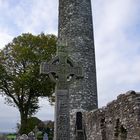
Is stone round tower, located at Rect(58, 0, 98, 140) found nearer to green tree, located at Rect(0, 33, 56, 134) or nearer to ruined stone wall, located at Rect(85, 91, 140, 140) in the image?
ruined stone wall, located at Rect(85, 91, 140, 140)

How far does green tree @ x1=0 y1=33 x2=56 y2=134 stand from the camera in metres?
35.2

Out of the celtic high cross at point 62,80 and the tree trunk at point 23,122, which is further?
the tree trunk at point 23,122

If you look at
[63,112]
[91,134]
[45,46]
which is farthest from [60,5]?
[63,112]

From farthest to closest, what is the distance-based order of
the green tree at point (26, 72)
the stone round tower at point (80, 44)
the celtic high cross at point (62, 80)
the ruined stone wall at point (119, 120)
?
the green tree at point (26, 72) → the stone round tower at point (80, 44) → the ruined stone wall at point (119, 120) → the celtic high cross at point (62, 80)

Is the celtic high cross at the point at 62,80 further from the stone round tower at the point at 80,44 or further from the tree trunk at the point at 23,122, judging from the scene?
the tree trunk at the point at 23,122

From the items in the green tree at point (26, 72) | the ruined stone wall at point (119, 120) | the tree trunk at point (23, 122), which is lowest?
the ruined stone wall at point (119, 120)

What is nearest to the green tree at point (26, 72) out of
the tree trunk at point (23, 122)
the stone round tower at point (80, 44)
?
the tree trunk at point (23, 122)

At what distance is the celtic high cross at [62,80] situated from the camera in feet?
37.6

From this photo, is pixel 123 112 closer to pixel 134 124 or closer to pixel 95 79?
pixel 134 124

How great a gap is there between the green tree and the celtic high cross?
73.9 ft

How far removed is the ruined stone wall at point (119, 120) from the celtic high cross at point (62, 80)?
5.80 feet

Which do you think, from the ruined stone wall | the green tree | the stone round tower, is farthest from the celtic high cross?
the green tree

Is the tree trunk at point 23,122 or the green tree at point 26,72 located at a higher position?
the green tree at point 26,72

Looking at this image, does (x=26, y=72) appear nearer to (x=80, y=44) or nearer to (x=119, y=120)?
(x=80, y=44)
